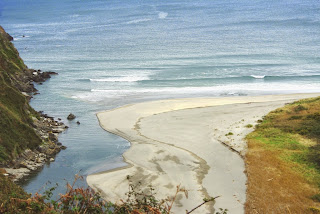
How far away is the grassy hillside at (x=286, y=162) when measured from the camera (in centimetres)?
3409

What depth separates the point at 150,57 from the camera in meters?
93.3

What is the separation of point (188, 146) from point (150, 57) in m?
49.2

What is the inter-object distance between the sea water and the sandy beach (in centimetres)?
273

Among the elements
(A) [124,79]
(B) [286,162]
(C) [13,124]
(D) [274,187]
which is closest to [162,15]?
(A) [124,79]

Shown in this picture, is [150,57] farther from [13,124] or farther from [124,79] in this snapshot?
[13,124]

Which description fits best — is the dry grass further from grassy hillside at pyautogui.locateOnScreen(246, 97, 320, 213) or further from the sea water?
the sea water

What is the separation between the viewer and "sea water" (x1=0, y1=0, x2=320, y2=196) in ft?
178

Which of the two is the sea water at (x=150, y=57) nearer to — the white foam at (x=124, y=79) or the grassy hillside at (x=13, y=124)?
the white foam at (x=124, y=79)

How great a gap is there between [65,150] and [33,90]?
24.9 metres

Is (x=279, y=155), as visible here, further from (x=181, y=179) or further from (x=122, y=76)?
(x=122, y=76)

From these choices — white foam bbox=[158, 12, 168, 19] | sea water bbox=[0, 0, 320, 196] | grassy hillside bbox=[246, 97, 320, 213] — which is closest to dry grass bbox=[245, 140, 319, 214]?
grassy hillside bbox=[246, 97, 320, 213]

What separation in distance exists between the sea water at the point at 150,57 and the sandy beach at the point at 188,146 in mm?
2729

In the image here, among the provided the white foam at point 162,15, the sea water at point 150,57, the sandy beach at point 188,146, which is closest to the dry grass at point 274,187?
the sandy beach at point 188,146

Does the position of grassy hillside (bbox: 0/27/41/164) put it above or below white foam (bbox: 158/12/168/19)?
below
